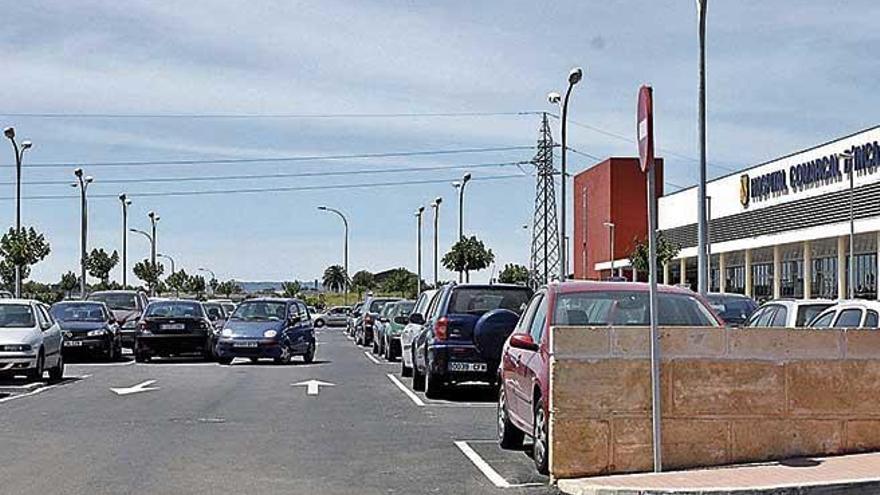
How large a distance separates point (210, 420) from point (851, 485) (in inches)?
347

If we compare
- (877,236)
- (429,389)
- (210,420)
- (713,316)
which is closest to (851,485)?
(713,316)

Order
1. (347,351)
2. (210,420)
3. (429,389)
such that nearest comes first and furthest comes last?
(210,420), (429,389), (347,351)

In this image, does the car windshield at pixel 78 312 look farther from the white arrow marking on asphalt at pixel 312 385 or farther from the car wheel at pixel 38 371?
the white arrow marking on asphalt at pixel 312 385

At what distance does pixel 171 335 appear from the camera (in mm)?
31844

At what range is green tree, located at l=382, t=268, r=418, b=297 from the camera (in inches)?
4390

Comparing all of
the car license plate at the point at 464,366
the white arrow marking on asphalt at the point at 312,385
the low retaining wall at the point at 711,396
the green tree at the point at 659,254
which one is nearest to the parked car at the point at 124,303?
the white arrow marking on asphalt at the point at 312,385

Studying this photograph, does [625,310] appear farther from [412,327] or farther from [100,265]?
[100,265]

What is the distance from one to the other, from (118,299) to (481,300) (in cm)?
2175

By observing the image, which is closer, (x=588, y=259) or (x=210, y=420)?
(x=210, y=420)

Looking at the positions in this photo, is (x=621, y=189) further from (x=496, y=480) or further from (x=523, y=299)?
(x=496, y=480)

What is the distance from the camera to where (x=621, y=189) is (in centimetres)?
8725

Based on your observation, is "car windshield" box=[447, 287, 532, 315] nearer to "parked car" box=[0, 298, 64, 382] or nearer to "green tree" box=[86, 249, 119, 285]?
"parked car" box=[0, 298, 64, 382]

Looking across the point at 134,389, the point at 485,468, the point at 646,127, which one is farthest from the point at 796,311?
the point at 646,127

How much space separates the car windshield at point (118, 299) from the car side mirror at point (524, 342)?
28.3m
